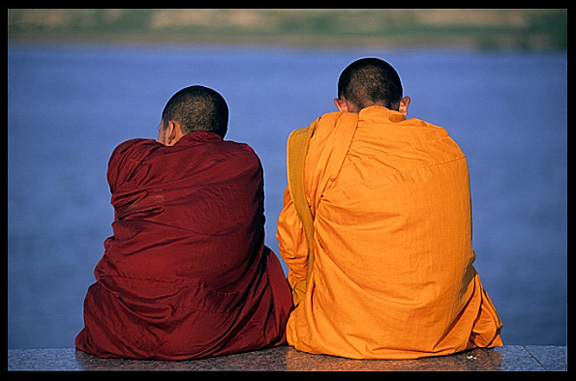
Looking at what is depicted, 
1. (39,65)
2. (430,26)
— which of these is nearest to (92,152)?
(39,65)

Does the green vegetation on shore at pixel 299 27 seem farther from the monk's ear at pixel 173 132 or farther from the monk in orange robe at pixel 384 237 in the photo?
the monk in orange robe at pixel 384 237

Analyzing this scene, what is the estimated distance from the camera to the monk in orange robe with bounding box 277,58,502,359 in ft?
8.16

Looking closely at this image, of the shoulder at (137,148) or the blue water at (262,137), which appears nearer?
the shoulder at (137,148)

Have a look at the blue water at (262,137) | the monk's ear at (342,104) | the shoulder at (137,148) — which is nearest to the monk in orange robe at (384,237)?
the monk's ear at (342,104)

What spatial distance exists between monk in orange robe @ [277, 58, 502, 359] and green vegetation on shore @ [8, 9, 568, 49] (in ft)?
67.8

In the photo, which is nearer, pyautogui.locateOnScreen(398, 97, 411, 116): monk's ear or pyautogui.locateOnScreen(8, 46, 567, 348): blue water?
pyautogui.locateOnScreen(398, 97, 411, 116): monk's ear

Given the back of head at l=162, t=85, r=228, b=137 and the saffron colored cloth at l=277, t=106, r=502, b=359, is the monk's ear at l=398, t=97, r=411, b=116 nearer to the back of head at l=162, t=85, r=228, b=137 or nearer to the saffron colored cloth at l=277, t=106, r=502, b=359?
the saffron colored cloth at l=277, t=106, r=502, b=359

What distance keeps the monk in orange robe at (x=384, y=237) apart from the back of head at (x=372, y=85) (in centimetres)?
9

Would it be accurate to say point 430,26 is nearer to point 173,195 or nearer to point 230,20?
point 230,20

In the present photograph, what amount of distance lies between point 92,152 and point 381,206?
8681mm

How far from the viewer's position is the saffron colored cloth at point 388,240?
249 centimetres

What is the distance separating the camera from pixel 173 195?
2523mm

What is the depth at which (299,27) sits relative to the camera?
939 inches

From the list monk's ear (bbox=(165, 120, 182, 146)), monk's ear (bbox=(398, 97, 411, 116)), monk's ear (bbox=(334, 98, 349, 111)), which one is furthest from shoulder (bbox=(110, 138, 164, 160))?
monk's ear (bbox=(398, 97, 411, 116))
